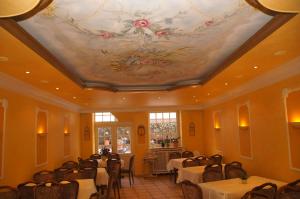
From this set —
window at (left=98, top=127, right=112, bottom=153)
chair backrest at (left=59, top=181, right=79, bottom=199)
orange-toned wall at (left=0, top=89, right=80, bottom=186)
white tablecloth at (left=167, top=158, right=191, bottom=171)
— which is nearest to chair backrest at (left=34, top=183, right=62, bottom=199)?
chair backrest at (left=59, top=181, right=79, bottom=199)

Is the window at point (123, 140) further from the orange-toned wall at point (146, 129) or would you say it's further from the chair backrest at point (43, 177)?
the chair backrest at point (43, 177)

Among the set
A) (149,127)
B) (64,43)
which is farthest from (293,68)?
(149,127)

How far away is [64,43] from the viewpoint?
Answer: 168 inches

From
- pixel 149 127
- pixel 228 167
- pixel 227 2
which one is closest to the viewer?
pixel 227 2

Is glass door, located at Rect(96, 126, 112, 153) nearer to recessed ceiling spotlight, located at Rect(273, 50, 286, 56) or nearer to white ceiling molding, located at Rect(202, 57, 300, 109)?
white ceiling molding, located at Rect(202, 57, 300, 109)

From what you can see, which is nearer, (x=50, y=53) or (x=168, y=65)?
(x=50, y=53)

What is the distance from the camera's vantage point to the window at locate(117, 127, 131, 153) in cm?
1252

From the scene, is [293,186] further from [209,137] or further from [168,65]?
[209,137]

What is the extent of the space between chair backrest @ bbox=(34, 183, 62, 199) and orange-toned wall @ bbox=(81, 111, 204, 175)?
7.38 metres

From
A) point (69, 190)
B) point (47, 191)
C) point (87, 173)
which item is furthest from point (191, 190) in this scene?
point (87, 173)

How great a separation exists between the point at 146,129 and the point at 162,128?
2.64 ft

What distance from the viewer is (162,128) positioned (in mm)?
12773

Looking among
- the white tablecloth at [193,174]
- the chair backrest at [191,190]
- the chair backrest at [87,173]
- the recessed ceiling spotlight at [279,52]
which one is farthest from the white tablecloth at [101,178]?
the recessed ceiling spotlight at [279,52]

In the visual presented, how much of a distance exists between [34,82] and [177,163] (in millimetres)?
5659
